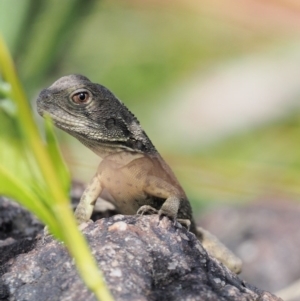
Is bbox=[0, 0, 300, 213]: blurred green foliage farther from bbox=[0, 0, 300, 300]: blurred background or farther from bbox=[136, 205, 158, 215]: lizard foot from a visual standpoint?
bbox=[136, 205, 158, 215]: lizard foot

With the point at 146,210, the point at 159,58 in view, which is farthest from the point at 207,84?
the point at 146,210

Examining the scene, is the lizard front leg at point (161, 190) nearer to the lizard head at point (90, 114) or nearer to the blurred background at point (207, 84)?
the lizard head at point (90, 114)

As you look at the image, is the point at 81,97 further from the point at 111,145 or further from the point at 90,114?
the point at 111,145

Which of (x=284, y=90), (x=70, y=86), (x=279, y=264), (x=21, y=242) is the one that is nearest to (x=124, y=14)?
(x=284, y=90)

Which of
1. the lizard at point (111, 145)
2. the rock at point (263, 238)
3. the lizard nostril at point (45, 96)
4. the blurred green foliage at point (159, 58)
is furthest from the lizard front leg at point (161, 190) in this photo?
the blurred green foliage at point (159, 58)

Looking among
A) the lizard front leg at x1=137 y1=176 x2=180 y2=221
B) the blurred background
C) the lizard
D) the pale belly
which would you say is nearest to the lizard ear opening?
the lizard

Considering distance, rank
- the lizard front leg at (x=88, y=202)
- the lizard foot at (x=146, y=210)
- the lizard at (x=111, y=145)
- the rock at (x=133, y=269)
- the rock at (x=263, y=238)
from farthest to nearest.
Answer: the rock at (x=263, y=238) < the lizard at (x=111, y=145) < the lizard front leg at (x=88, y=202) < the lizard foot at (x=146, y=210) < the rock at (x=133, y=269)

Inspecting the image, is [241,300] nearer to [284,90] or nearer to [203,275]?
[203,275]
